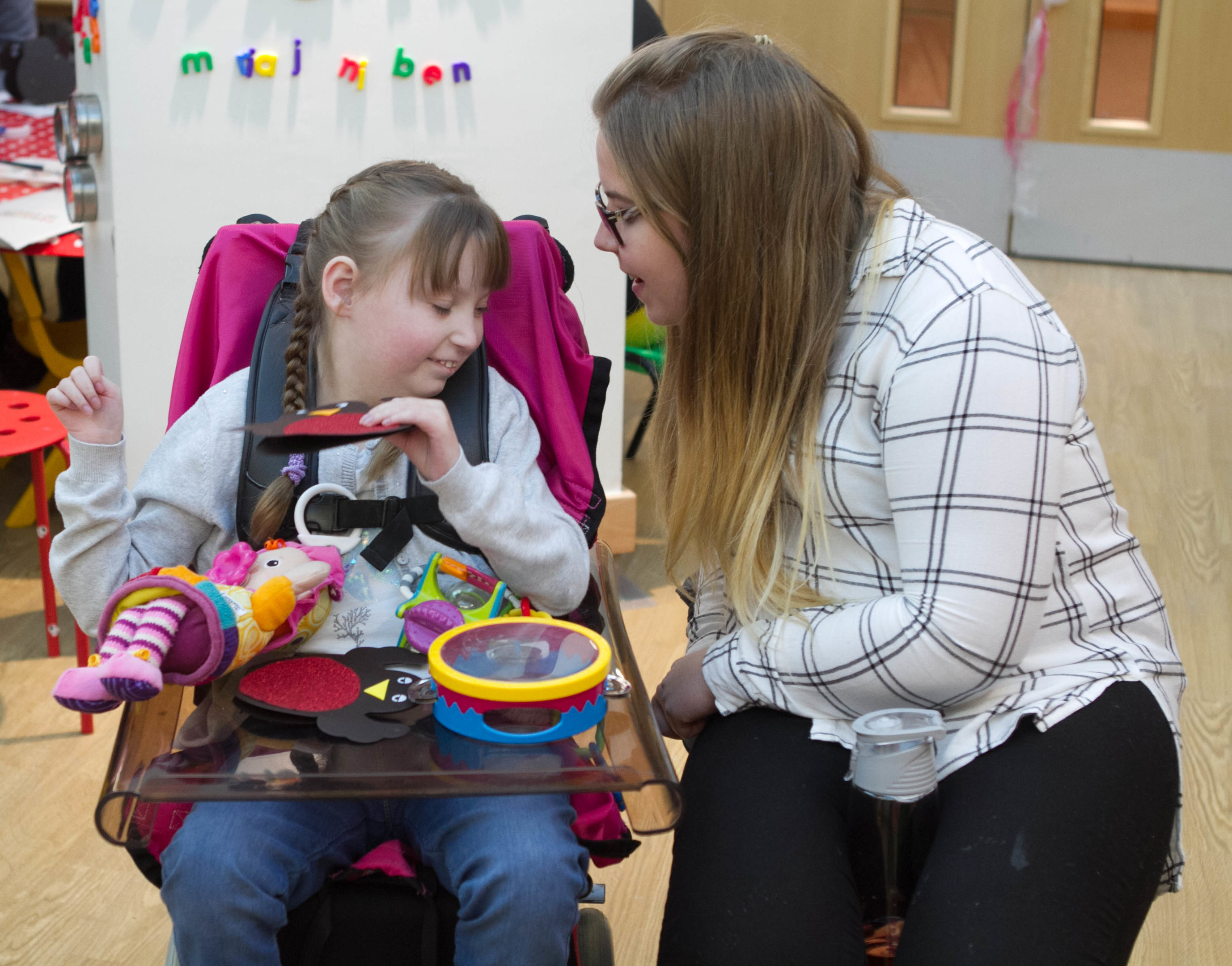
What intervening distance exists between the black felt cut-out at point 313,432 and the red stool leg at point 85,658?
1150 millimetres

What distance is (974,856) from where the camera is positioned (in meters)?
0.97

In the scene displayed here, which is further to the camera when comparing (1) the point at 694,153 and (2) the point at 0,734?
(2) the point at 0,734

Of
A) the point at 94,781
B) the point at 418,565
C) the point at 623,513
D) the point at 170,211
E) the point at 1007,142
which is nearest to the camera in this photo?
the point at 418,565

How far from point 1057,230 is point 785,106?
14.5 feet

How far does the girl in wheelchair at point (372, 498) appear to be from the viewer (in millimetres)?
951

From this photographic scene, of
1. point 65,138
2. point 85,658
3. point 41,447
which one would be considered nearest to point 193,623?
point 85,658

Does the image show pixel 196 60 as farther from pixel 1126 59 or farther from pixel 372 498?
pixel 1126 59

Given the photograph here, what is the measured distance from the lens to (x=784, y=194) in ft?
3.49

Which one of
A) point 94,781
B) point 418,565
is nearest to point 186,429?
point 418,565

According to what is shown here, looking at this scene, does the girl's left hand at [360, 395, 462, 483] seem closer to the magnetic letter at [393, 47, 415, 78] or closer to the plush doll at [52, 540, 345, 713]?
the plush doll at [52, 540, 345, 713]

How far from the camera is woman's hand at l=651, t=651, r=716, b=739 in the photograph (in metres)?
1.17

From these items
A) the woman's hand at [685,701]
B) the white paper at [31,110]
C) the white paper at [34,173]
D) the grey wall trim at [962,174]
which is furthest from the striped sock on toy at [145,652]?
the grey wall trim at [962,174]

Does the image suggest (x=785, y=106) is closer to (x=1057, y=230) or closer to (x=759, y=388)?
(x=759, y=388)

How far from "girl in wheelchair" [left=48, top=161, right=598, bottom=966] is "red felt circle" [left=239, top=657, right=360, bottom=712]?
0.29ft
